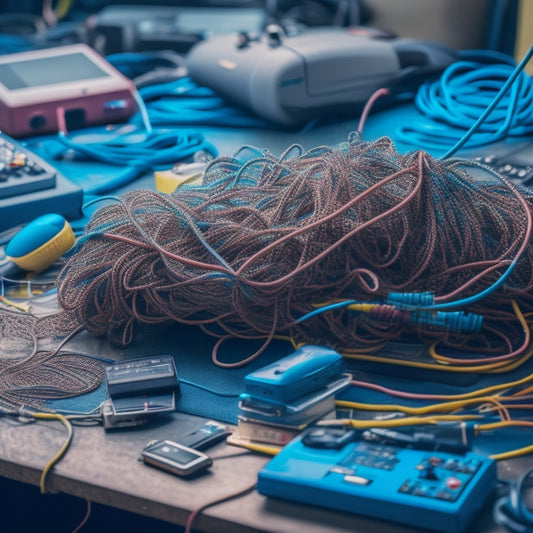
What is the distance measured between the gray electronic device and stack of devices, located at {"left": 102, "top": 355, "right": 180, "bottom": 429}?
2.58ft

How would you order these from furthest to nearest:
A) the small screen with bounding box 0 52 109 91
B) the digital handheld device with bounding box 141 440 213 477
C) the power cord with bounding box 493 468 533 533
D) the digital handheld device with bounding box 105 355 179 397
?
the small screen with bounding box 0 52 109 91
the digital handheld device with bounding box 105 355 179 397
the digital handheld device with bounding box 141 440 213 477
the power cord with bounding box 493 468 533 533

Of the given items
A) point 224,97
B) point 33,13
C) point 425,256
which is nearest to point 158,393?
point 425,256

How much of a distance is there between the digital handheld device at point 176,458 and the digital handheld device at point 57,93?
1012 mm

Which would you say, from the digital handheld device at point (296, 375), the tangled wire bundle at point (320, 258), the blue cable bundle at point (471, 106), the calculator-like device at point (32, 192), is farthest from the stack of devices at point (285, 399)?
the blue cable bundle at point (471, 106)

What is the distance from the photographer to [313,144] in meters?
1.60

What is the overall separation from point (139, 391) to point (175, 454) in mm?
124

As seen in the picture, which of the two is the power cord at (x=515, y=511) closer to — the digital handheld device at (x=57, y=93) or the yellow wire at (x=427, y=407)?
the yellow wire at (x=427, y=407)

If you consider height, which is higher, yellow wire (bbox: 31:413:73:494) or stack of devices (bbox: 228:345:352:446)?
stack of devices (bbox: 228:345:352:446)

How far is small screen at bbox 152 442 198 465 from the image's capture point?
2.65 feet

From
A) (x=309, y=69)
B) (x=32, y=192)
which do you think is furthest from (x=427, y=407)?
(x=309, y=69)

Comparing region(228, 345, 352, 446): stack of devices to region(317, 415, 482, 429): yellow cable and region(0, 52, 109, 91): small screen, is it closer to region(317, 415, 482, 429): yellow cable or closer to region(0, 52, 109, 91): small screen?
region(317, 415, 482, 429): yellow cable

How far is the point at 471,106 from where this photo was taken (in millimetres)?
1692

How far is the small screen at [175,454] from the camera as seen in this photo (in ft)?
2.65

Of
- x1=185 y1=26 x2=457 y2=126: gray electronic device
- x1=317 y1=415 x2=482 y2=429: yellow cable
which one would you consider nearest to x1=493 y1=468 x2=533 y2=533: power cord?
x1=317 y1=415 x2=482 y2=429: yellow cable
